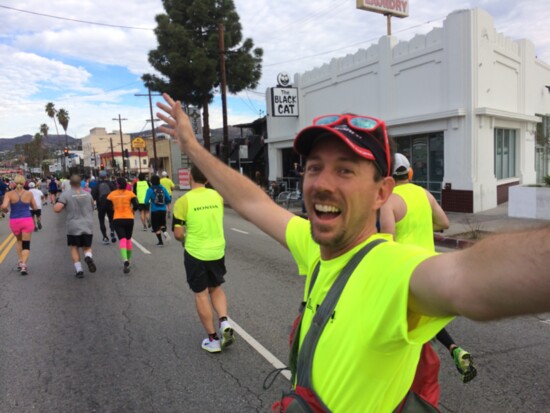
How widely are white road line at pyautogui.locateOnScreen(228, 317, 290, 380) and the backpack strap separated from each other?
2622 mm

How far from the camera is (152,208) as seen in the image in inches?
439

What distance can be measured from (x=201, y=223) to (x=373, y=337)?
3478 millimetres

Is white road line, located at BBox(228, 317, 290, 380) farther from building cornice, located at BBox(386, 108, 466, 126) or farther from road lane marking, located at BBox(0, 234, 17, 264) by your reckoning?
building cornice, located at BBox(386, 108, 466, 126)

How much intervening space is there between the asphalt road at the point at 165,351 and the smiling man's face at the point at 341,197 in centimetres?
246

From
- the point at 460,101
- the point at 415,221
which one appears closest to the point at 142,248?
the point at 415,221

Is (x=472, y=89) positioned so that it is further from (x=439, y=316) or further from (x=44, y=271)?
(x=439, y=316)

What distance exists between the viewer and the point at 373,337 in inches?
45.5

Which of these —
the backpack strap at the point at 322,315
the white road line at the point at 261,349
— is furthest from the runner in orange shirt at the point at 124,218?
the backpack strap at the point at 322,315

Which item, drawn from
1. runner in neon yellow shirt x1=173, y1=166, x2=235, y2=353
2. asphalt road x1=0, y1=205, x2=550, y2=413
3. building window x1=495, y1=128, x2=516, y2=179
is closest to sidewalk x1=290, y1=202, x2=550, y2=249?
building window x1=495, y1=128, x2=516, y2=179

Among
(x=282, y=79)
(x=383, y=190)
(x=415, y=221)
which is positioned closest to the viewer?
(x=383, y=190)

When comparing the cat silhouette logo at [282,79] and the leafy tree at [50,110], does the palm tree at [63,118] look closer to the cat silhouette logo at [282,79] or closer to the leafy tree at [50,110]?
the leafy tree at [50,110]

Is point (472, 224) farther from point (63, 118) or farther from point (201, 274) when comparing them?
point (63, 118)

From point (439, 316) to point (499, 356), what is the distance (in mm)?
3661

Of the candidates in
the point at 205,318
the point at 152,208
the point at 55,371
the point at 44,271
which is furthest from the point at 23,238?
the point at 205,318
